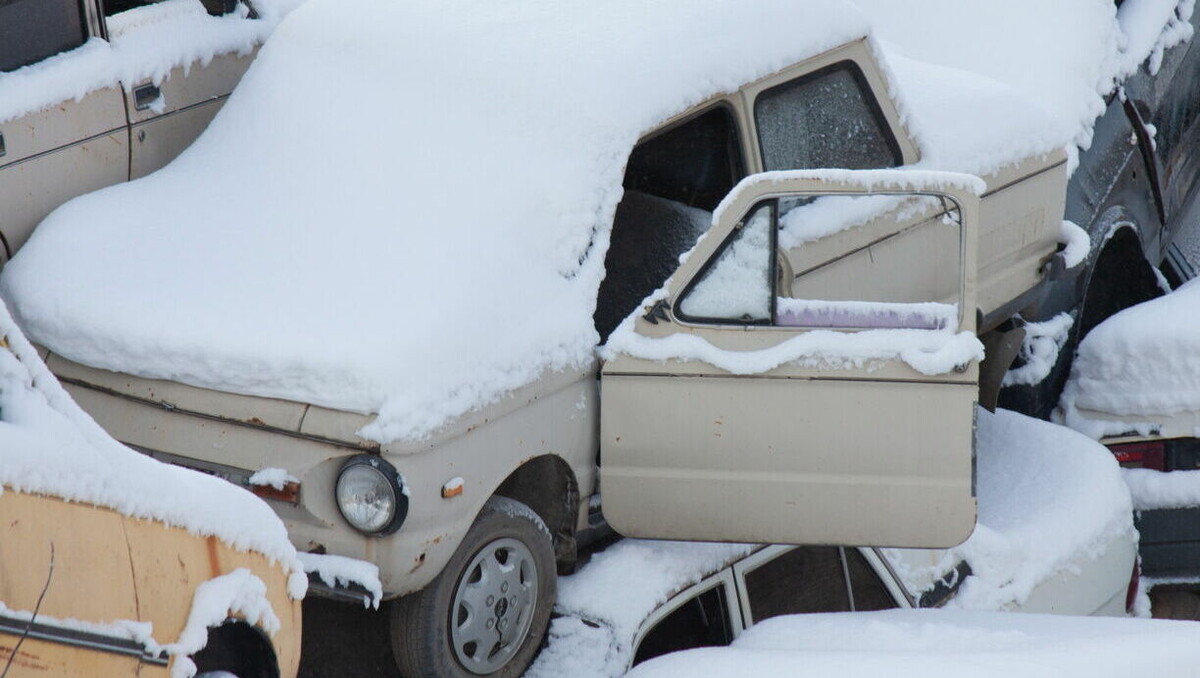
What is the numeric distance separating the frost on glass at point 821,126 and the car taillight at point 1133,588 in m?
1.55

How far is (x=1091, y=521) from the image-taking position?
15.5 feet

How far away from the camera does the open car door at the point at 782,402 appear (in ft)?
13.7

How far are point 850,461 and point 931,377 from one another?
0.32 meters

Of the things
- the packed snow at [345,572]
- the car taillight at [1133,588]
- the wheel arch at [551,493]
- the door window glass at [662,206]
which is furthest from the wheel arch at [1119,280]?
the packed snow at [345,572]

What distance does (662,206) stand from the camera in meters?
5.09

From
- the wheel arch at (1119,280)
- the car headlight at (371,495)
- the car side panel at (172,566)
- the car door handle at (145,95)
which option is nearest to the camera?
the car side panel at (172,566)

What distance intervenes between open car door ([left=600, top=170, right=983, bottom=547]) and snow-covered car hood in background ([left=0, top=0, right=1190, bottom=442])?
254 millimetres

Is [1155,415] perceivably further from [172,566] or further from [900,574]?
[172,566]

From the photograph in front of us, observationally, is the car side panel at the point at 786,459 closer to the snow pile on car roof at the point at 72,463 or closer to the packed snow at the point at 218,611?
the packed snow at the point at 218,611

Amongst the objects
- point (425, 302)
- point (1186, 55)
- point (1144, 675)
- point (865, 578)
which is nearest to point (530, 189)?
point (425, 302)

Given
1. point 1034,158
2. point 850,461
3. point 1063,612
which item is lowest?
point 1063,612

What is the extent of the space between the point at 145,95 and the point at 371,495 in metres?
2.03

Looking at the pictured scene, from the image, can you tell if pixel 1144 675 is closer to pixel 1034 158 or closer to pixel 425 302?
pixel 425 302

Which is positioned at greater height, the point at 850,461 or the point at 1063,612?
the point at 850,461
